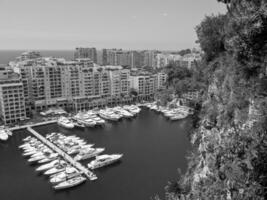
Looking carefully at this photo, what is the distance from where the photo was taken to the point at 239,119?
26.0 ft

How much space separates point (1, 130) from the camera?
1299 inches

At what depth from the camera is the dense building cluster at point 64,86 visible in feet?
123

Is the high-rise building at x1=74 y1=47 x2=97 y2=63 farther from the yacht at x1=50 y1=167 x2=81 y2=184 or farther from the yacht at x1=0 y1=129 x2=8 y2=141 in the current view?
the yacht at x1=50 y1=167 x2=81 y2=184

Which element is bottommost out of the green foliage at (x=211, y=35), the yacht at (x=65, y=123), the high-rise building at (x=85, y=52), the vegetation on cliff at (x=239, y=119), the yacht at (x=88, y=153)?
the yacht at (x=88, y=153)

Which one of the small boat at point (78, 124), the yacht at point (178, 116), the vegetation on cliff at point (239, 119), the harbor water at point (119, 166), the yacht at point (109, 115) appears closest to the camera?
the vegetation on cliff at point (239, 119)

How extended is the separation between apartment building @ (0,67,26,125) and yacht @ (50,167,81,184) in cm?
2086

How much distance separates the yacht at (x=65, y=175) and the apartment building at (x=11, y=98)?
68.5 ft

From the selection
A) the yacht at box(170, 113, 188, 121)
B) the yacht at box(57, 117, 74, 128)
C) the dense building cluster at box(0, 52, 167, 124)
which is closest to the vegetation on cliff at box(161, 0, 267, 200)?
the yacht at box(57, 117, 74, 128)

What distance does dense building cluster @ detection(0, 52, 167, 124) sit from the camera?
37625mm

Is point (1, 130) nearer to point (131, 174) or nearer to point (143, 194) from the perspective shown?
point (131, 174)

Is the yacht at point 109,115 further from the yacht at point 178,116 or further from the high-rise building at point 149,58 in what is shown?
the high-rise building at point 149,58

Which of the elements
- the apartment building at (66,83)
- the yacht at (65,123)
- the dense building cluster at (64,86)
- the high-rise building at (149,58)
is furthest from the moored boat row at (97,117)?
the high-rise building at (149,58)

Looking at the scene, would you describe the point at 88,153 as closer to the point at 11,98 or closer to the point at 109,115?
the point at 109,115

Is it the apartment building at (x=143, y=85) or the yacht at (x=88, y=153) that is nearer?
the yacht at (x=88, y=153)
